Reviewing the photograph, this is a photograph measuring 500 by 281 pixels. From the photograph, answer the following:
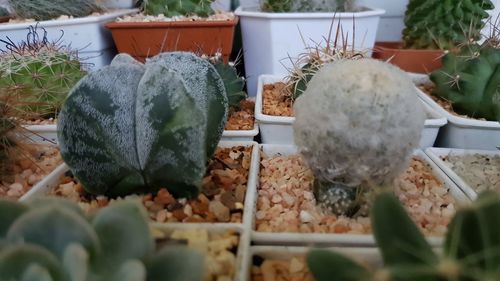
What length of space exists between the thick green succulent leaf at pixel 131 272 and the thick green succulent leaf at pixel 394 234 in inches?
7.7

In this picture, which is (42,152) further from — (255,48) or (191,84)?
(255,48)

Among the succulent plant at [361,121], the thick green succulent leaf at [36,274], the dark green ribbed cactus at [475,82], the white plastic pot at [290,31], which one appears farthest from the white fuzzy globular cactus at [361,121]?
the white plastic pot at [290,31]

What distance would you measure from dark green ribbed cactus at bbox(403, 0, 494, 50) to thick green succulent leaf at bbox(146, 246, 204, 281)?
1.10 m

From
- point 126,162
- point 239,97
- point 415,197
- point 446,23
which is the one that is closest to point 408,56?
point 446,23

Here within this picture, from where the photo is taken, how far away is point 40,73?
106 centimetres

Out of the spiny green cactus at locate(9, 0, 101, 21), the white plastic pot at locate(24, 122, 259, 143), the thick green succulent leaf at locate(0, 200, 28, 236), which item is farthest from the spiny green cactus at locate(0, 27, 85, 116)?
the thick green succulent leaf at locate(0, 200, 28, 236)

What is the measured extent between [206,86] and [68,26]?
2.21 feet

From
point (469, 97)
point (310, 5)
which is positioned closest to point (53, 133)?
point (310, 5)

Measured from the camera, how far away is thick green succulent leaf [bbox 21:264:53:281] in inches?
14.9

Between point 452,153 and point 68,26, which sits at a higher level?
point 68,26

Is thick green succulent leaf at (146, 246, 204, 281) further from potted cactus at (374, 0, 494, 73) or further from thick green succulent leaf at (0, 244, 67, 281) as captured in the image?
potted cactus at (374, 0, 494, 73)

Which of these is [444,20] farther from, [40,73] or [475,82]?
[40,73]

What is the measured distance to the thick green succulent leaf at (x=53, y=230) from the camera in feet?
1.32

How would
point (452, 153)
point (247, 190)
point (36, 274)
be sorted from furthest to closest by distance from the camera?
point (452, 153), point (247, 190), point (36, 274)
